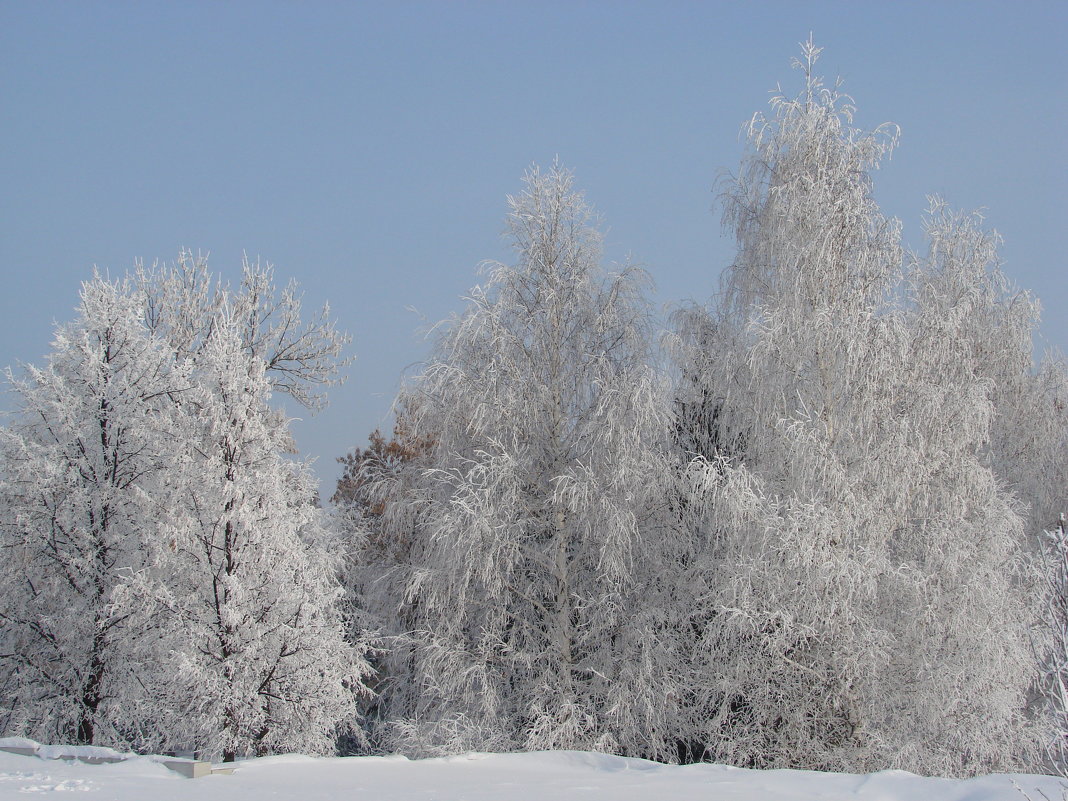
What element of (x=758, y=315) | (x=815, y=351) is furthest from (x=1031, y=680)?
(x=758, y=315)

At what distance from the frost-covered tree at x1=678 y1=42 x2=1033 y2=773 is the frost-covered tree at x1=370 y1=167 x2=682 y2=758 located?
3.06 feet

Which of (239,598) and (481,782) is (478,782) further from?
(239,598)

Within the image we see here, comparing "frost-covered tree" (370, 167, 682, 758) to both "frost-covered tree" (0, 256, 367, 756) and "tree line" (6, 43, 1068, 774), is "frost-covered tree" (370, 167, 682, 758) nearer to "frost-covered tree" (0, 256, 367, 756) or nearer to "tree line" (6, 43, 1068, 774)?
"tree line" (6, 43, 1068, 774)

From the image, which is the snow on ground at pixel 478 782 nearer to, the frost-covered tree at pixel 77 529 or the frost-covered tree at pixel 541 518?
the frost-covered tree at pixel 541 518

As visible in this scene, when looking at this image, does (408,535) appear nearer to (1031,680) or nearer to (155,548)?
(155,548)

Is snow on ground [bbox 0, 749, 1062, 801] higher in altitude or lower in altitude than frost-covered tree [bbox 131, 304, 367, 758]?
lower

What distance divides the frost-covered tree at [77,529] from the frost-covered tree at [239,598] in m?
0.80

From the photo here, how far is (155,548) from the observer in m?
12.3

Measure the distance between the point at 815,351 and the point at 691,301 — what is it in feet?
9.05

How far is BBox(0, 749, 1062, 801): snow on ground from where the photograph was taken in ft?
23.2

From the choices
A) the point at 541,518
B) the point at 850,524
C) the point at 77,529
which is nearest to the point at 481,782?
the point at 850,524

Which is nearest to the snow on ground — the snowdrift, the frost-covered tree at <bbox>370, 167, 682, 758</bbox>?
the snowdrift

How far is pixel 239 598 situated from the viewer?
1167 cm

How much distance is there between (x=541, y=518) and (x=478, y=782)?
20.9 ft
